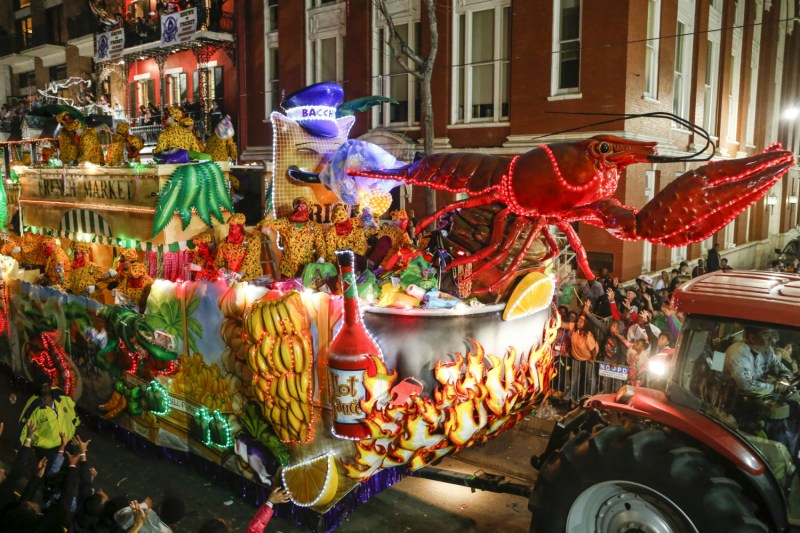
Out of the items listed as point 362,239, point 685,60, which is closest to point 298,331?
point 362,239

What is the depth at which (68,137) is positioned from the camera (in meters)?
10.3

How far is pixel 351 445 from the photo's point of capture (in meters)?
5.37

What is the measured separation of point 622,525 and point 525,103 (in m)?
11.8

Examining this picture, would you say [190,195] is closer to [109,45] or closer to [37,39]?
[109,45]

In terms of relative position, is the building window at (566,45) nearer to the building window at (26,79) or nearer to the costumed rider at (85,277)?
the costumed rider at (85,277)

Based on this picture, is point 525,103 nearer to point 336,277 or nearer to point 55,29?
point 336,277

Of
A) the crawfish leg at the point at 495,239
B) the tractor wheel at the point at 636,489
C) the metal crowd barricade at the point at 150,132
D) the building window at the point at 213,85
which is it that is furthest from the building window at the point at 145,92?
the tractor wheel at the point at 636,489

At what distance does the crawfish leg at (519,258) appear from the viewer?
17.1 feet

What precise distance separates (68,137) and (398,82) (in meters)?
9.27

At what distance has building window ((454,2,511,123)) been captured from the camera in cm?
1495

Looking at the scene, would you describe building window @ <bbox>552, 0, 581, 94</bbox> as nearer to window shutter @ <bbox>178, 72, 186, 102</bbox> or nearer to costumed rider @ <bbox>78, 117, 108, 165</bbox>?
costumed rider @ <bbox>78, 117, 108, 165</bbox>

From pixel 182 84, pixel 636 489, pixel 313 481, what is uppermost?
pixel 182 84

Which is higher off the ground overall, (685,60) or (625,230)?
(685,60)

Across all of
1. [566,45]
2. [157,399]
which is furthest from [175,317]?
[566,45]
